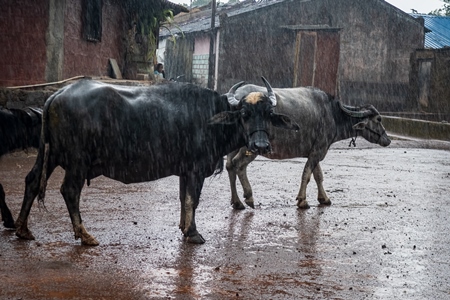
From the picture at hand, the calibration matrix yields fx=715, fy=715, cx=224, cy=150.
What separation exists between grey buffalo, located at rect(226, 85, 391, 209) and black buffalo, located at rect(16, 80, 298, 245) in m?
1.62

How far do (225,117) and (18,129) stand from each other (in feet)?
7.04

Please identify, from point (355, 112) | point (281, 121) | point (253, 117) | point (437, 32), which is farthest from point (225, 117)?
point (437, 32)

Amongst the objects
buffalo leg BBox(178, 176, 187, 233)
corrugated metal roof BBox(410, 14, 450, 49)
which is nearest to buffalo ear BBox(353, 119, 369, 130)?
buffalo leg BBox(178, 176, 187, 233)

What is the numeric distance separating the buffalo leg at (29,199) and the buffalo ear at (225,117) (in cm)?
160

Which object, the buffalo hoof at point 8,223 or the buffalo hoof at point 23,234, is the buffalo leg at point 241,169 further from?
Result: the buffalo hoof at point 23,234

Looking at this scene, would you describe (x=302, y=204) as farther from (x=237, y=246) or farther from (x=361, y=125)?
(x=237, y=246)

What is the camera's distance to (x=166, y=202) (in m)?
8.96

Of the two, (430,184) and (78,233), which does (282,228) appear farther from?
(430,184)

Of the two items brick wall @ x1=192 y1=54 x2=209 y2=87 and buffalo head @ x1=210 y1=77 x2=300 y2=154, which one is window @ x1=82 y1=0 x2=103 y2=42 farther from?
brick wall @ x1=192 y1=54 x2=209 y2=87

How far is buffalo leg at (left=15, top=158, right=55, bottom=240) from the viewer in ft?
21.6

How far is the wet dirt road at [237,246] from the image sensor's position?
544cm

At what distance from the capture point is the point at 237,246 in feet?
22.6

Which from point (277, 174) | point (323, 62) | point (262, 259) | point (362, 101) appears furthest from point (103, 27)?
point (362, 101)

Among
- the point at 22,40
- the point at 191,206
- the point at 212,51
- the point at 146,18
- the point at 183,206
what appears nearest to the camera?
the point at 191,206
